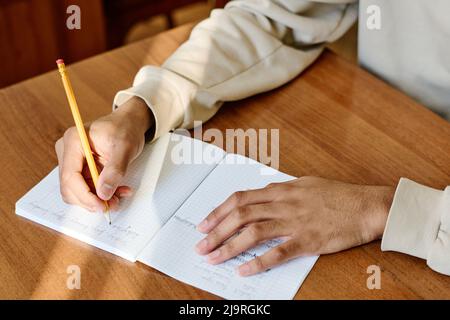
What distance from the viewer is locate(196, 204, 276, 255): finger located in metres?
0.85

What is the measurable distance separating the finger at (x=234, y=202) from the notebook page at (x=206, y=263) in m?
0.02

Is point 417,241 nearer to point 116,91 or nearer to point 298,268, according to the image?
point 298,268

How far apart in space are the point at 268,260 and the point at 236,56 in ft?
1.53

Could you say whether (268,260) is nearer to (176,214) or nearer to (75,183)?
(176,214)

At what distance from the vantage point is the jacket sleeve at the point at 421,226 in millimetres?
823

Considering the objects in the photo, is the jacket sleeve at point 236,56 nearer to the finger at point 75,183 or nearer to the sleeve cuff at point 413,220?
the finger at point 75,183

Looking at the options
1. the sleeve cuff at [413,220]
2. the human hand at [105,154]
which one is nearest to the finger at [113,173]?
the human hand at [105,154]

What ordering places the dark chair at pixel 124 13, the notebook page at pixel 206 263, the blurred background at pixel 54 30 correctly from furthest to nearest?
the dark chair at pixel 124 13 → the blurred background at pixel 54 30 → the notebook page at pixel 206 263

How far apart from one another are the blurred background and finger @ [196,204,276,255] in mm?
1164

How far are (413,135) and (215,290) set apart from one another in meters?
0.46

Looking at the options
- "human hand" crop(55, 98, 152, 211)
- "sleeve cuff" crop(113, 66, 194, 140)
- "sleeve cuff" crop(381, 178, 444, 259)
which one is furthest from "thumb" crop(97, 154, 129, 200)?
"sleeve cuff" crop(381, 178, 444, 259)

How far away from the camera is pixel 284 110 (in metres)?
1.10

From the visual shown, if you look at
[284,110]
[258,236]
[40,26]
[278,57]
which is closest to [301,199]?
[258,236]

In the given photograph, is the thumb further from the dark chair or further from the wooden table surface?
the dark chair
